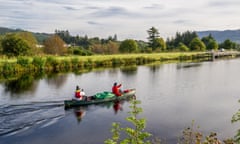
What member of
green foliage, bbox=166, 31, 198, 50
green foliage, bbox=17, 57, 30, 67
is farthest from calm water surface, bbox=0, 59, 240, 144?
green foliage, bbox=166, 31, 198, 50

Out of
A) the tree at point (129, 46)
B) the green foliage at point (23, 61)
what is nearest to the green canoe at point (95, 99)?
the green foliage at point (23, 61)

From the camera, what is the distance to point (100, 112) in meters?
17.5

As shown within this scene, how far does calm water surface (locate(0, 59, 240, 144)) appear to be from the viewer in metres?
13.4

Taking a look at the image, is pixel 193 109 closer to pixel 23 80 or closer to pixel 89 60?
pixel 23 80

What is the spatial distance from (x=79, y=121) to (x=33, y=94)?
8.22 m

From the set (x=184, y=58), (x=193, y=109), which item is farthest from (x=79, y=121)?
(x=184, y=58)

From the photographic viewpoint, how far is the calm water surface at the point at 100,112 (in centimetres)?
1342

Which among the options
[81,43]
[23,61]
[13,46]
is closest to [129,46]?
[13,46]

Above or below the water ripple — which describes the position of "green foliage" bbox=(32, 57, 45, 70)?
→ above

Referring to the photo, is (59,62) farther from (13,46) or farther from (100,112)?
(100,112)

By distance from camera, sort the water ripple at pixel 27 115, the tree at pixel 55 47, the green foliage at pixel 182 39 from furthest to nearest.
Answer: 1. the green foliage at pixel 182 39
2. the tree at pixel 55 47
3. the water ripple at pixel 27 115

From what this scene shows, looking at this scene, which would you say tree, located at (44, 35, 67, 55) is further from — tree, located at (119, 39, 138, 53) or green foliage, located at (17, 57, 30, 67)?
tree, located at (119, 39, 138, 53)

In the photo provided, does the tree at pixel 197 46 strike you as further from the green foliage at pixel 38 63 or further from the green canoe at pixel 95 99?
the green canoe at pixel 95 99

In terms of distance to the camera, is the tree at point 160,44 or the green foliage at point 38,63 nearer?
the green foliage at point 38,63
